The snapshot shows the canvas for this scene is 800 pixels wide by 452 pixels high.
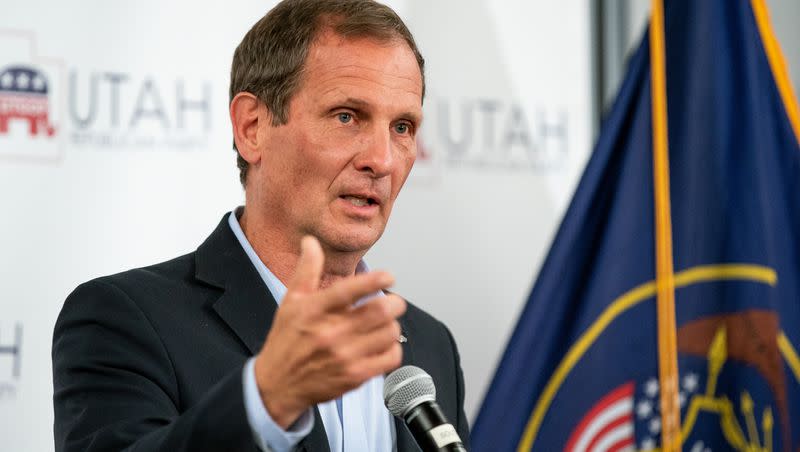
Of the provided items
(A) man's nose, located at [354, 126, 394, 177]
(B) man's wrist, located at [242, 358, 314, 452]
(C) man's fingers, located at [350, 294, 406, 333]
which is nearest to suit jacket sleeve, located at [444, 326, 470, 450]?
(A) man's nose, located at [354, 126, 394, 177]

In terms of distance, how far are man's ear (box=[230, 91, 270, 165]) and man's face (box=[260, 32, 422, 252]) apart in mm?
41

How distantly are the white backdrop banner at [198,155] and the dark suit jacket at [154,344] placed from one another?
74cm

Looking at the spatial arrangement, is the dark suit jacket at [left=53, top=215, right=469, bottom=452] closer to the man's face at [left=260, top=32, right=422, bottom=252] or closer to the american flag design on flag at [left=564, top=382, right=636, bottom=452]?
the man's face at [left=260, top=32, right=422, bottom=252]

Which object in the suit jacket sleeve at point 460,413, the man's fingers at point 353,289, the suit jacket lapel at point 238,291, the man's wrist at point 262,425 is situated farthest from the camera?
the suit jacket sleeve at point 460,413

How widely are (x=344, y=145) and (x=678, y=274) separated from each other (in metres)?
1.24

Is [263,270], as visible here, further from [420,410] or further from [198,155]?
[198,155]

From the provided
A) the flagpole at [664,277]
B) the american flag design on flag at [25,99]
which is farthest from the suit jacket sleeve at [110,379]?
the flagpole at [664,277]

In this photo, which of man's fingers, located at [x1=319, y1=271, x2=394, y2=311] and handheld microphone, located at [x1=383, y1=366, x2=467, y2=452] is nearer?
man's fingers, located at [x1=319, y1=271, x2=394, y2=311]

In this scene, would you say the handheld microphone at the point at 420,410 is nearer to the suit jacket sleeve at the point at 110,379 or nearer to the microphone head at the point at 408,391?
the microphone head at the point at 408,391

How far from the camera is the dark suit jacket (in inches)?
69.1

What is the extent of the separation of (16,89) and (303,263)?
180 centimetres

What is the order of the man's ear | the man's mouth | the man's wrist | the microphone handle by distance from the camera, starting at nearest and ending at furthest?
1. the man's wrist
2. the microphone handle
3. the man's mouth
4. the man's ear

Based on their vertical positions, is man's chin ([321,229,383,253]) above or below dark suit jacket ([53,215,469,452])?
above

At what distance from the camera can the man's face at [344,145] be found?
7.01 feet
